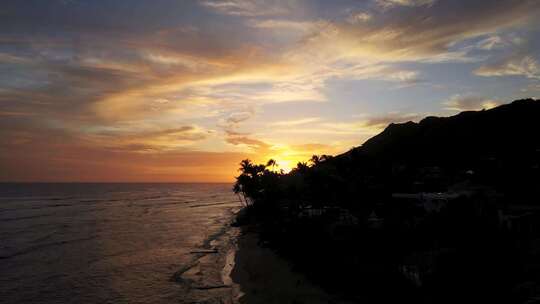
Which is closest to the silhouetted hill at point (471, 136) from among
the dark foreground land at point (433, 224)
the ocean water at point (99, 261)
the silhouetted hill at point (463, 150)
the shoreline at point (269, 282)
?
the silhouetted hill at point (463, 150)

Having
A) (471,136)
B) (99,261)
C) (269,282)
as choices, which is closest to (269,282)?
(269,282)

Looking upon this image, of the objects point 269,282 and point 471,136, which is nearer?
point 269,282

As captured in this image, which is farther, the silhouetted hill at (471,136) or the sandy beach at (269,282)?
the silhouetted hill at (471,136)

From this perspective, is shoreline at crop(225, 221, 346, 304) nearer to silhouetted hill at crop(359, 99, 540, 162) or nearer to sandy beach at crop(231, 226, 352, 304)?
sandy beach at crop(231, 226, 352, 304)

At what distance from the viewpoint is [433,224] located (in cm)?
2148

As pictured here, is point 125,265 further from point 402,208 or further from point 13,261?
point 402,208

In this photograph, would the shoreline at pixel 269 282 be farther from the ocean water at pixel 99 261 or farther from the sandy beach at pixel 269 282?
the ocean water at pixel 99 261

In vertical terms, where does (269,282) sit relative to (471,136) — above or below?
below

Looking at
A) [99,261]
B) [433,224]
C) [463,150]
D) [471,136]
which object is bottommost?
[99,261]

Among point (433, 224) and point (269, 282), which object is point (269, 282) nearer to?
point (269, 282)

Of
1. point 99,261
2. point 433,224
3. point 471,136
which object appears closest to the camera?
point 433,224

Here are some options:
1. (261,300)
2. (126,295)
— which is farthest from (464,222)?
(126,295)

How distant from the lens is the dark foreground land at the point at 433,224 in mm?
15414

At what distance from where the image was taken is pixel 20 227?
58.0 metres
